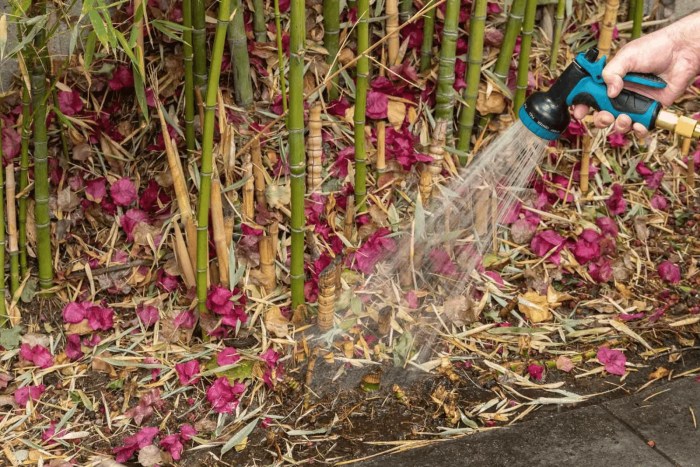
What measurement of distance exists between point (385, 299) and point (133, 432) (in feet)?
2.58

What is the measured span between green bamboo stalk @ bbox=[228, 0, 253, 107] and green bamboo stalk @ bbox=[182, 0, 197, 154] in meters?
0.13

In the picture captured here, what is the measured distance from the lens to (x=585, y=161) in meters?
2.92

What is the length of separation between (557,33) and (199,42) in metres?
1.20

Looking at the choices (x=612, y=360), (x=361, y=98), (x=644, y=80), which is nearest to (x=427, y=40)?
(x=361, y=98)

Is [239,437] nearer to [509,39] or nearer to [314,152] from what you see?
[314,152]

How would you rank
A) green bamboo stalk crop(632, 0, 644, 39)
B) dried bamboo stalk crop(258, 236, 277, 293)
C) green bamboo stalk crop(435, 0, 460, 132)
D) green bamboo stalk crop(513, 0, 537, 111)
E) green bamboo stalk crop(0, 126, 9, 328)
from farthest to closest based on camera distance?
green bamboo stalk crop(632, 0, 644, 39), green bamboo stalk crop(513, 0, 537, 111), green bamboo stalk crop(435, 0, 460, 132), dried bamboo stalk crop(258, 236, 277, 293), green bamboo stalk crop(0, 126, 9, 328)

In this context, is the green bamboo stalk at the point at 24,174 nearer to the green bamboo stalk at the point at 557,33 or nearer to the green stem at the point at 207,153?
the green stem at the point at 207,153

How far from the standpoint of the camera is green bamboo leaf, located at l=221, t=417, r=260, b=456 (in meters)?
2.14

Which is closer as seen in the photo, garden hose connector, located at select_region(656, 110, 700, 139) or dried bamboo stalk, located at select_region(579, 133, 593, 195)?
garden hose connector, located at select_region(656, 110, 700, 139)

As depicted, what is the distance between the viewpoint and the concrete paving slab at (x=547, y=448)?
202 centimetres

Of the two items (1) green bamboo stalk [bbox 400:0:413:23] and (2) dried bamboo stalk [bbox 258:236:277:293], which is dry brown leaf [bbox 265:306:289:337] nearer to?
(2) dried bamboo stalk [bbox 258:236:277:293]

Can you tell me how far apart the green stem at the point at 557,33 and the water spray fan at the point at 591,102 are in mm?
799

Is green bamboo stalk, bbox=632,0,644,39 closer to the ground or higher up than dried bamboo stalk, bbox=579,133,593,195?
higher up

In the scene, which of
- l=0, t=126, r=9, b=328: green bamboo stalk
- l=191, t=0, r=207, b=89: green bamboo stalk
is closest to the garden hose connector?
Answer: l=191, t=0, r=207, b=89: green bamboo stalk
